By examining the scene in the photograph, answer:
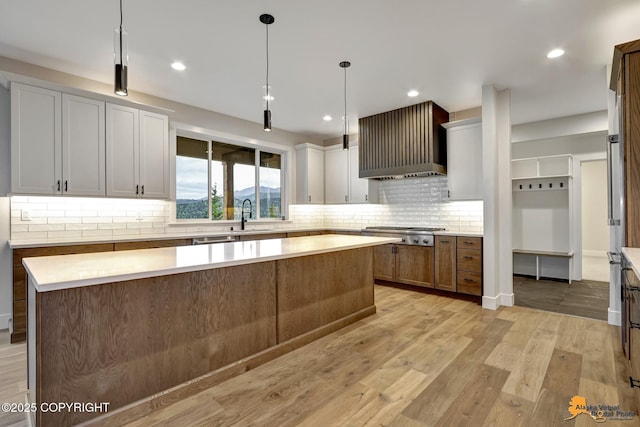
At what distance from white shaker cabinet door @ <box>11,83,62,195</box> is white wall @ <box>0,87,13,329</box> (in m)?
0.29

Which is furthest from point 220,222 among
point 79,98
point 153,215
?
point 79,98

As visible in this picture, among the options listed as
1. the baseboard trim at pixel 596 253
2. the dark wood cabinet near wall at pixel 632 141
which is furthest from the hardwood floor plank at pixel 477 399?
the baseboard trim at pixel 596 253

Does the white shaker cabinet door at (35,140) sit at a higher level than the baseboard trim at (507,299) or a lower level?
higher

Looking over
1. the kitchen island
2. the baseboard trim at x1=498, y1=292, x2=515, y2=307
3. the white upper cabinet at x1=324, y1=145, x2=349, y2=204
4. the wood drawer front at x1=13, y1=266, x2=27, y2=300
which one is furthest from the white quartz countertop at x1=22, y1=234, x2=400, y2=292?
the white upper cabinet at x1=324, y1=145, x2=349, y2=204

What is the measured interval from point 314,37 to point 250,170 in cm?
317

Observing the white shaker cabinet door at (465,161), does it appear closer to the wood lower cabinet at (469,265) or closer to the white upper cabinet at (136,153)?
the wood lower cabinet at (469,265)

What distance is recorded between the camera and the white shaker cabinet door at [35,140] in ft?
10.2

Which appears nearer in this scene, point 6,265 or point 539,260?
point 6,265

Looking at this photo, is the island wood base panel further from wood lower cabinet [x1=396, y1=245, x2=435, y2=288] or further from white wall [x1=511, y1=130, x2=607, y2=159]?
white wall [x1=511, y1=130, x2=607, y2=159]

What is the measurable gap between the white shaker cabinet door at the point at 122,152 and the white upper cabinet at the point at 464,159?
413cm

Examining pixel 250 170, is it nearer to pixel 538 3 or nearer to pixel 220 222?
pixel 220 222

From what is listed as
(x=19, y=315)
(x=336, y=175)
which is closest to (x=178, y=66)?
(x=19, y=315)

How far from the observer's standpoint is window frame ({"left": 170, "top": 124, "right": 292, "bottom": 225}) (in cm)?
460

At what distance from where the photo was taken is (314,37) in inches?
114
